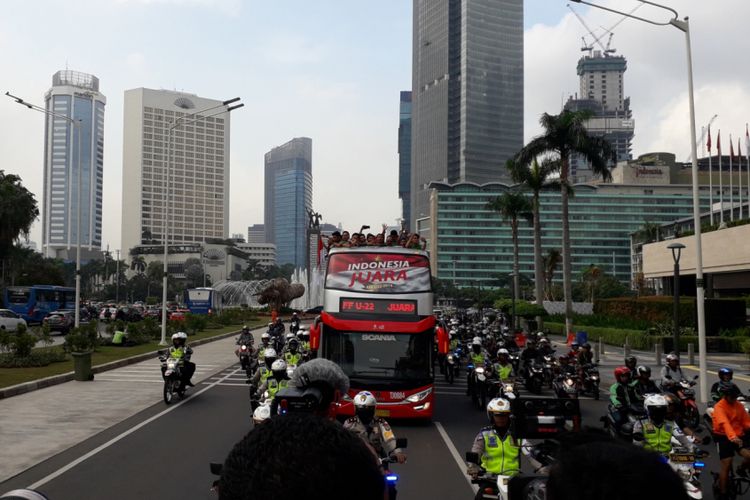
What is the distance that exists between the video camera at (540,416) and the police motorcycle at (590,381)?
44.1 ft

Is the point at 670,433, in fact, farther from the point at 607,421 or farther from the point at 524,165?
the point at 524,165

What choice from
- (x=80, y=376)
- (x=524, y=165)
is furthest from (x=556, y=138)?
(x=80, y=376)

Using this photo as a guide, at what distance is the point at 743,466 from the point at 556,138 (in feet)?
111

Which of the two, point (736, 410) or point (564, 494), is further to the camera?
point (736, 410)

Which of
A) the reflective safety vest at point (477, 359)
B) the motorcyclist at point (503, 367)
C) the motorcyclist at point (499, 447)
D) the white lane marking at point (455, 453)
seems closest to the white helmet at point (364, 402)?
the motorcyclist at point (499, 447)

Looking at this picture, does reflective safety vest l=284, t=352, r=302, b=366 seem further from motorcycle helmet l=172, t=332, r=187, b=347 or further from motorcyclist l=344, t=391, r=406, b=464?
motorcyclist l=344, t=391, r=406, b=464

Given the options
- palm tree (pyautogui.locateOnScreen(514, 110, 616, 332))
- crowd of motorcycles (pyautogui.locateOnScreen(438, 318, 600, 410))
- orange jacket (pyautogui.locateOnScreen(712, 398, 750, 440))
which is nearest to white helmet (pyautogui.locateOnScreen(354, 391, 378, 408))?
orange jacket (pyautogui.locateOnScreen(712, 398, 750, 440))

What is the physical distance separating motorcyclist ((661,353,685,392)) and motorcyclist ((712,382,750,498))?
4.80 metres

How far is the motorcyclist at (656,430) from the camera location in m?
7.68

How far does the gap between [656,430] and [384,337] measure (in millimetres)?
7615

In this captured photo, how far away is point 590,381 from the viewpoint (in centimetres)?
1953

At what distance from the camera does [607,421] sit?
9547 mm

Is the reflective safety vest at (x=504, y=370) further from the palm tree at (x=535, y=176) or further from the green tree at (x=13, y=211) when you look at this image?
the green tree at (x=13, y=211)

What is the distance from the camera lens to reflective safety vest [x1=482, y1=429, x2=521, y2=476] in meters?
6.89
